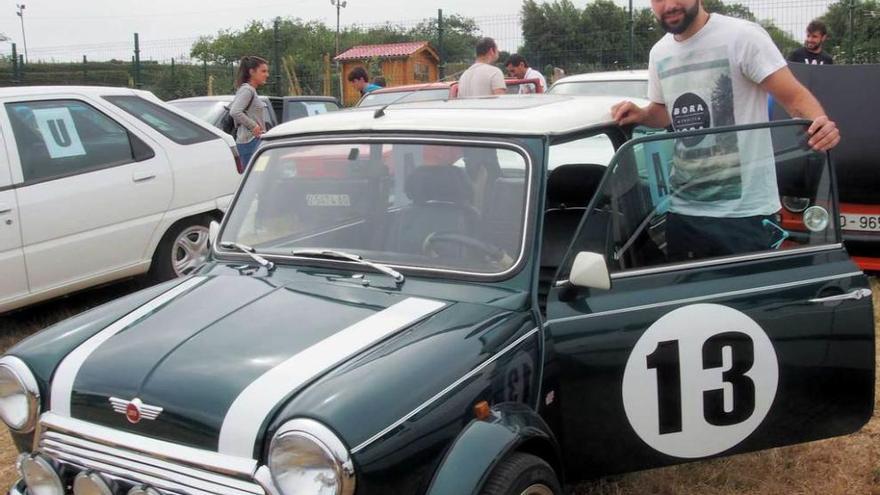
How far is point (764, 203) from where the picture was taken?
3.25 meters

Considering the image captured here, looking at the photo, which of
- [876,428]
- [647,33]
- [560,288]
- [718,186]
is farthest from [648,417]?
[647,33]

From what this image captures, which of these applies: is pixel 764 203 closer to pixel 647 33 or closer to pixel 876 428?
pixel 876 428

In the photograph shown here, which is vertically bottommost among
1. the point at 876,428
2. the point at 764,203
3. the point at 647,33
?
the point at 876,428

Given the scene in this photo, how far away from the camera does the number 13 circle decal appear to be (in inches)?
114

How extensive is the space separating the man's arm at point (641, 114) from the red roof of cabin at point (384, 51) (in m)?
16.8

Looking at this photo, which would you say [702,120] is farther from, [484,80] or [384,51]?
[384,51]

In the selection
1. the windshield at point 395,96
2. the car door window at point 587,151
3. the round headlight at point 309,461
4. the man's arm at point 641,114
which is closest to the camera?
the round headlight at point 309,461

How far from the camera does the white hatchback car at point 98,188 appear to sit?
546cm

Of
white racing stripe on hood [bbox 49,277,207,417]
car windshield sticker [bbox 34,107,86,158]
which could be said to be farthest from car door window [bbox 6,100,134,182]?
white racing stripe on hood [bbox 49,277,207,417]

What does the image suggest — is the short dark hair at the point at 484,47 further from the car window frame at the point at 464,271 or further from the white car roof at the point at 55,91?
the car window frame at the point at 464,271

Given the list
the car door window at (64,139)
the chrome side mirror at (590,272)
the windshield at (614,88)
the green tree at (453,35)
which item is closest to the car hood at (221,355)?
the chrome side mirror at (590,272)

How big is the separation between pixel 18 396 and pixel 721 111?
2.72m

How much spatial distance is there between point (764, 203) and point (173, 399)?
86.3 inches

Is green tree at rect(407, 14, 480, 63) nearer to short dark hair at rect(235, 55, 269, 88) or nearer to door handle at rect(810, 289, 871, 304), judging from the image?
short dark hair at rect(235, 55, 269, 88)
